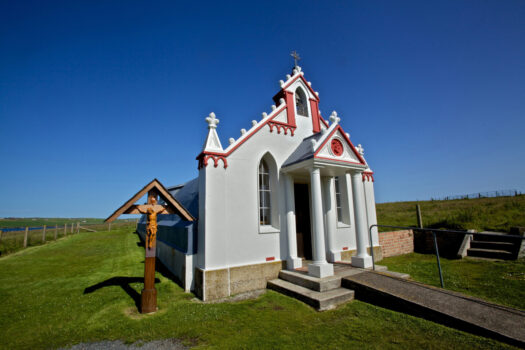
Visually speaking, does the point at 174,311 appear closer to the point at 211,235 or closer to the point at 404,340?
the point at 211,235

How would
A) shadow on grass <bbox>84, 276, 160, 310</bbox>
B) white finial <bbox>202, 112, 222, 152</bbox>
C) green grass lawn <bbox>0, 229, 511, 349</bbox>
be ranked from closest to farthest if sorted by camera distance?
green grass lawn <bbox>0, 229, 511, 349</bbox>, shadow on grass <bbox>84, 276, 160, 310</bbox>, white finial <bbox>202, 112, 222, 152</bbox>

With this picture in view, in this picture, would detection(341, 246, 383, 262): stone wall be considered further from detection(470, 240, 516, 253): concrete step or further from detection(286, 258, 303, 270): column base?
detection(470, 240, 516, 253): concrete step

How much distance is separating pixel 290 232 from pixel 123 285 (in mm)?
5972

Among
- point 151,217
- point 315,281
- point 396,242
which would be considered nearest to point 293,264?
point 315,281

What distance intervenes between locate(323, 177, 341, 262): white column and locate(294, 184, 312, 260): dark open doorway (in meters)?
0.76

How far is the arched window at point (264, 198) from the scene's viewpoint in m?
8.21

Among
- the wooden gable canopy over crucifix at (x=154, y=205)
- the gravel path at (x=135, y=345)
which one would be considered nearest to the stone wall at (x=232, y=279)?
the wooden gable canopy over crucifix at (x=154, y=205)

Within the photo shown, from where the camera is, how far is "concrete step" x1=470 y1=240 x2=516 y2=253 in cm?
977

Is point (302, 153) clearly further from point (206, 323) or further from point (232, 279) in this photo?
point (206, 323)

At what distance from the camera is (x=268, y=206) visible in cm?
832

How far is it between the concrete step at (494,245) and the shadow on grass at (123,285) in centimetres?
1386

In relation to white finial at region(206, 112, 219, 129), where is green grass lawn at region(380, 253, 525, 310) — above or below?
below

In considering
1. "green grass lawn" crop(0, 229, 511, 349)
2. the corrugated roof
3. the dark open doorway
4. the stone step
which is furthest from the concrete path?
the corrugated roof

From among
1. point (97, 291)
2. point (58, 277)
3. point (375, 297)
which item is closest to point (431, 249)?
point (375, 297)
